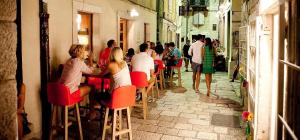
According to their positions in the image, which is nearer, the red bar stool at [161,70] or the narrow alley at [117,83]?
the narrow alley at [117,83]

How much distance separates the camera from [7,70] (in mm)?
2662

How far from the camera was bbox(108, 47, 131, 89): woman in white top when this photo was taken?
17.9 feet

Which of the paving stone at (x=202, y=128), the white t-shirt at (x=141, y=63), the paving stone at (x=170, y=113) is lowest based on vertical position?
the paving stone at (x=202, y=128)

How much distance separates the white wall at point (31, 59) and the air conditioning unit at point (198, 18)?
1071 inches

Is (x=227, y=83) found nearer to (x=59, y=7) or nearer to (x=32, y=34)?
(x=59, y=7)

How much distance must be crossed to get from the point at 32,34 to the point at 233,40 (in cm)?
1080

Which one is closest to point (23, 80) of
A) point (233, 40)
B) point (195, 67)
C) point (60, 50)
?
point (60, 50)

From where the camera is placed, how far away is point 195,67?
33.9 ft

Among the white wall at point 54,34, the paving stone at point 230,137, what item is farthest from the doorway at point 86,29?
the paving stone at point 230,137

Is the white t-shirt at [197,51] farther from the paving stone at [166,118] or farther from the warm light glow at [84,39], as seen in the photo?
the warm light glow at [84,39]

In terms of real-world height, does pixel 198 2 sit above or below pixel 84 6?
above

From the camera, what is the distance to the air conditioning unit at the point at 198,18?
3144 cm

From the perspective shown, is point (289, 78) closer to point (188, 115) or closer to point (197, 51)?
point (188, 115)

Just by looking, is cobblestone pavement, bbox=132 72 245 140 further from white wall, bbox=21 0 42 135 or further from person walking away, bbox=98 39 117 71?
white wall, bbox=21 0 42 135
